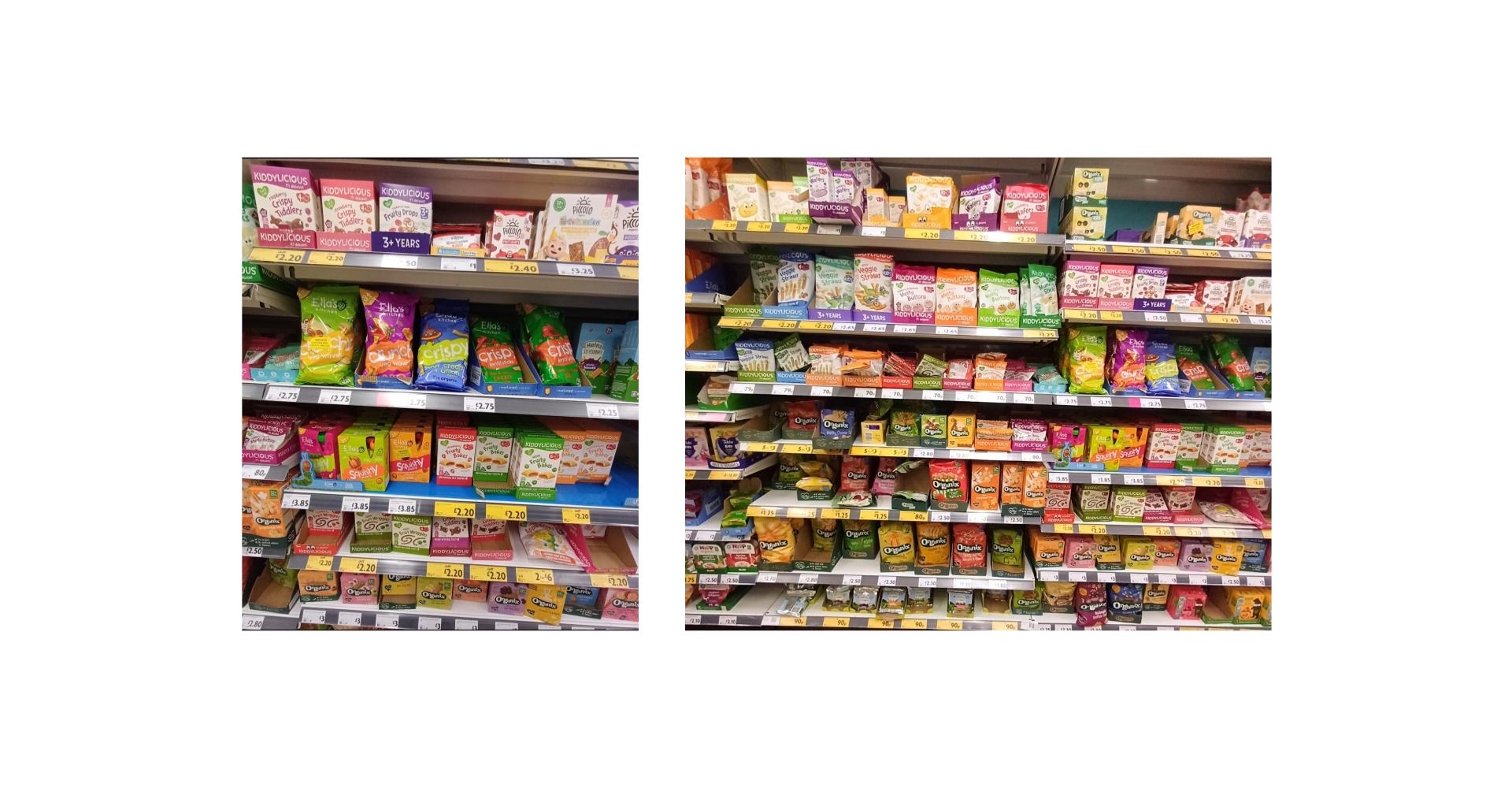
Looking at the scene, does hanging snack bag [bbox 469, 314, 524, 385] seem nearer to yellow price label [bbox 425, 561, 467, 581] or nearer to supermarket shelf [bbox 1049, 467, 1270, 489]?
A: yellow price label [bbox 425, 561, 467, 581]

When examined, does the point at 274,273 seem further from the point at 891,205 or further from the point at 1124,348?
the point at 1124,348

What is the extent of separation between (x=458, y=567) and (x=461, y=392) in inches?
22.7

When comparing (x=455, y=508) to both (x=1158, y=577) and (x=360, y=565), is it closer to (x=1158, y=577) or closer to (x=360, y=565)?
(x=360, y=565)

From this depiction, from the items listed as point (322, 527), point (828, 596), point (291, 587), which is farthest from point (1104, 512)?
point (291, 587)

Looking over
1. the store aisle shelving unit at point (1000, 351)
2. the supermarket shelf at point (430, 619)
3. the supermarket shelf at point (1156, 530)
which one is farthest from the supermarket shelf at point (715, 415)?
the supermarket shelf at point (1156, 530)

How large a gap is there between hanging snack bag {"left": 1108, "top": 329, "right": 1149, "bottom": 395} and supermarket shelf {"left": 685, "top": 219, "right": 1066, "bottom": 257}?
419 mm

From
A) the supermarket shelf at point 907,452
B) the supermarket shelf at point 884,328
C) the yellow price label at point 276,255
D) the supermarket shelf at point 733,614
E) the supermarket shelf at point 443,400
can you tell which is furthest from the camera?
the supermarket shelf at point 733,614

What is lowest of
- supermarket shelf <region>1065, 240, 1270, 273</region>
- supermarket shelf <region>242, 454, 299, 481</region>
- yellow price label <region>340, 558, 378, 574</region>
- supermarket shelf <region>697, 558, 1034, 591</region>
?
supermarket shelf <region>697, 558, 1034, 591</region>

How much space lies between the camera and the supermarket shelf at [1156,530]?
2260 millimetres

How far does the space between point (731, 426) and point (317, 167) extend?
153cm

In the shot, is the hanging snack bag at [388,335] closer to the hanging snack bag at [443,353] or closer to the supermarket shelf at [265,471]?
the hanging snack bag at [443,353]

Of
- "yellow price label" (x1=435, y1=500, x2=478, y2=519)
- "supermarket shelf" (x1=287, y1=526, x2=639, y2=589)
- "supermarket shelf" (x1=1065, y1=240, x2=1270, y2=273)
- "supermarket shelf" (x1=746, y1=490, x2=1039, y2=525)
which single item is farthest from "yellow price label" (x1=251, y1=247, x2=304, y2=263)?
"supermarket shelf" (x1=1065, y1=240, x2=1270, y2=273)

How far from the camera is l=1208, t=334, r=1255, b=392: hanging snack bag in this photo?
2.26 metres

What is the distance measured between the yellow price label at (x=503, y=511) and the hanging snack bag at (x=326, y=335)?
559mm
